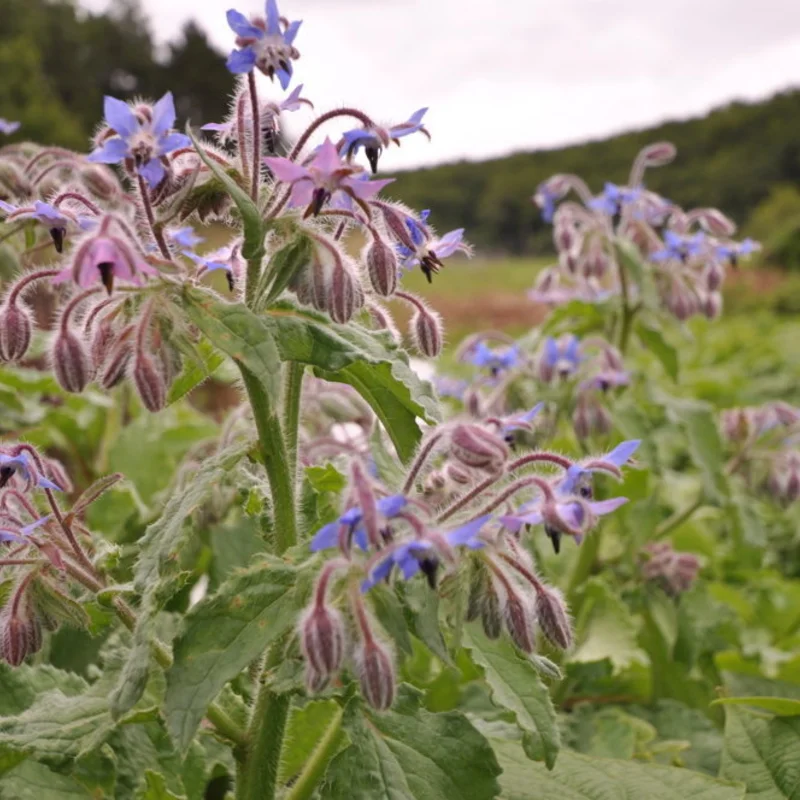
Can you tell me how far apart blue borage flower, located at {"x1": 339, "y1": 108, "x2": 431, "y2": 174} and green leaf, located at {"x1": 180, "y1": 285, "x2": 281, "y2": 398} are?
0.22 m

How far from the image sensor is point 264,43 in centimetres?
103

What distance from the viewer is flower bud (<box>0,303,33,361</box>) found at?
3.67 feet

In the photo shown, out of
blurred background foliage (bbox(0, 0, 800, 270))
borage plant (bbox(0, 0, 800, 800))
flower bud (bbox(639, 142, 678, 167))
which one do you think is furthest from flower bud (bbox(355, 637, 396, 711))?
blurred background foliage (bbox(0, 0, 800, 270))

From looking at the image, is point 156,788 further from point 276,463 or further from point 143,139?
point 143,139

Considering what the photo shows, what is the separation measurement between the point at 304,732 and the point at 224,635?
1.98 feet

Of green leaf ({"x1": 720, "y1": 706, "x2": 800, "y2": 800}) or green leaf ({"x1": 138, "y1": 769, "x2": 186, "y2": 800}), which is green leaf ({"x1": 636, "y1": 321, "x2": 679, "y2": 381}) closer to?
green leaf ({"x1": 720, "y1": 706, "x2": 800, "y2": 800})

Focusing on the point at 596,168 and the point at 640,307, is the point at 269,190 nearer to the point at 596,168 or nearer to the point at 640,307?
the point at 640,307

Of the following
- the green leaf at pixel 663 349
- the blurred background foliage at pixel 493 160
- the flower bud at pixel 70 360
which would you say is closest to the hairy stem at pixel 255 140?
the flower bud at pixel 70 360

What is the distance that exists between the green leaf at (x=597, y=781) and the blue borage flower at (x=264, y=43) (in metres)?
0.95

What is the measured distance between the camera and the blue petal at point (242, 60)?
Result: 1.01 meters

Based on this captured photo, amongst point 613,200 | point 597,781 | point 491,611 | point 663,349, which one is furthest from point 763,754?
point 613,200

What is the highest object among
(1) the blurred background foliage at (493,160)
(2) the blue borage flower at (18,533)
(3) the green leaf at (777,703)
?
(1) the blurred background foliage at (493,160)

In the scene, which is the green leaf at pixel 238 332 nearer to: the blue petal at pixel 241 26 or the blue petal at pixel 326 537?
the blue petal at pixel 326 537

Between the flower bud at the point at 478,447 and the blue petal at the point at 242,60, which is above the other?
the blue petal at the point at 242,60
